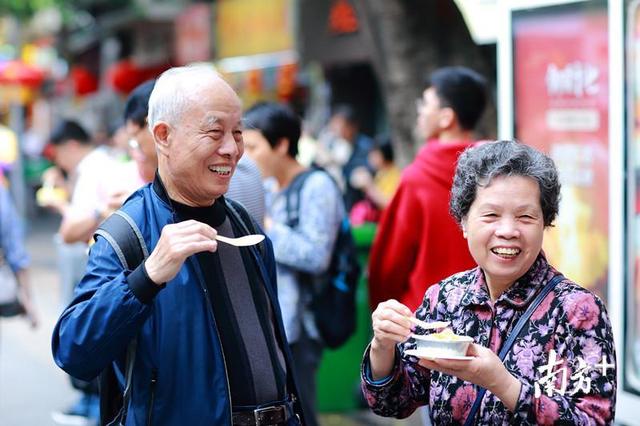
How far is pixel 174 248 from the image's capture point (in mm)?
2545

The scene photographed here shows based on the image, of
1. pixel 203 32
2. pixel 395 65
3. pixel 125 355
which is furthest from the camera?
pixel 203 32

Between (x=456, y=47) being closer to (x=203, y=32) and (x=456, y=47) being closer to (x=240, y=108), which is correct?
(x=240, y=108)

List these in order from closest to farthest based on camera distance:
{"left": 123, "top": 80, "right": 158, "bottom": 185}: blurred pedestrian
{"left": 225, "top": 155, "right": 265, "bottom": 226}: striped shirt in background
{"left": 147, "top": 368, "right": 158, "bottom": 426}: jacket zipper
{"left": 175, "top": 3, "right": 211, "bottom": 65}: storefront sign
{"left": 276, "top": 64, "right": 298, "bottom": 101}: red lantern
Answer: {"left": 147, "top": 368, "right": 158, "bottom": 426}: jacket zipper → {"left": 123, "top": 80, "right": 158, "bottom": 185}: blurred pedestrian → {"left": 225, "top": 155, "right": 265, "bottom": 226}: striped shirt in background → {"left": 276, "top": 64, "right": 298, "bottom": 101}: red lantern → {"left": 175, "top": 3, "right": 211, "bottom": 65}: storefront sign

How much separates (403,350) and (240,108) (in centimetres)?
81

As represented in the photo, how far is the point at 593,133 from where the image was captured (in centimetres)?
462

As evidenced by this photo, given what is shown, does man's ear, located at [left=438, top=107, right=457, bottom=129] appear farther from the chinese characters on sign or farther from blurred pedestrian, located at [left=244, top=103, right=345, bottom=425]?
the chinese characters on sign

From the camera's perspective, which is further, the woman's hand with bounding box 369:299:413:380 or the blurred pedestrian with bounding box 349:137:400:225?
the blurred pedestrian with bounding box 349:137:400:225

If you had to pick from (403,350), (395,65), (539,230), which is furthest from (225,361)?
(395,65)

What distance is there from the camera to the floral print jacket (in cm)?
243

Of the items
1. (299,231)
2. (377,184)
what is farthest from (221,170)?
(377,184)

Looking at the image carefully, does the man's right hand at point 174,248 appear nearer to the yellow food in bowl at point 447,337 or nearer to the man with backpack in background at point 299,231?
the yellow food in bowl at point 447,337

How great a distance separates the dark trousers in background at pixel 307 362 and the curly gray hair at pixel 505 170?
96.7 inches

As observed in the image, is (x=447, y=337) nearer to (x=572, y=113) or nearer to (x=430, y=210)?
(x=430, y=210)

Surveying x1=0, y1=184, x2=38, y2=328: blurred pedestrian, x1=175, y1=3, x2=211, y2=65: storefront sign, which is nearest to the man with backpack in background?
x1=0, y1=184, x2=38, y2=328: blurred pedestrian
